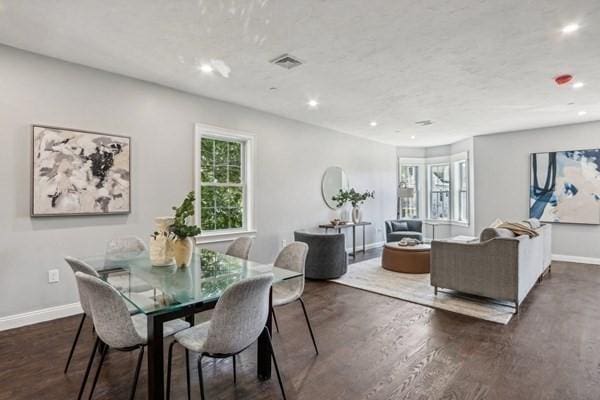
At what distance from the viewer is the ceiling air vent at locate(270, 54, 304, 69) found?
3.21m

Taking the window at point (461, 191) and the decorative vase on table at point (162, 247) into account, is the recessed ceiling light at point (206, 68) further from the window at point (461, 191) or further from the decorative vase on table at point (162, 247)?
the window at point (461, 191)

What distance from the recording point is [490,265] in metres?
3.55

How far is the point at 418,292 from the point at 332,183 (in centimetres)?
299

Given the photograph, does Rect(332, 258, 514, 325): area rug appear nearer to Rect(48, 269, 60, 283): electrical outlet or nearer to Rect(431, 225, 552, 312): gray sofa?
Rect(431, 225, 552, 312): gray sofa

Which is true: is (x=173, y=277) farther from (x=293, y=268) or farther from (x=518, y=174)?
(x=518, y=174)

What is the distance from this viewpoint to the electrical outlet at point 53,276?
10.7 ft

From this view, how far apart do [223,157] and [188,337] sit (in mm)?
3302

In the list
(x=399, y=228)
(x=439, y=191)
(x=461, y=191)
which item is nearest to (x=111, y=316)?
(x=399, y=228)

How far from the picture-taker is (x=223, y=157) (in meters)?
4.82

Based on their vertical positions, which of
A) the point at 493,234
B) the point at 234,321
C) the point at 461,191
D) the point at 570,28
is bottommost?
the point at 234,321

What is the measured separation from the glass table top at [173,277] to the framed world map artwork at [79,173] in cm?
86

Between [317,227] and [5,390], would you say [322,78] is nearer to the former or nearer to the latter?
[317,227]

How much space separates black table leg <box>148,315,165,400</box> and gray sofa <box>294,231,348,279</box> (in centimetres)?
317

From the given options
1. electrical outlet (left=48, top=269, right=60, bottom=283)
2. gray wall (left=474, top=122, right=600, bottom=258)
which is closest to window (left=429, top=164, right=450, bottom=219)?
gray wall (left=474, top=122, right=600, bottom=258)
